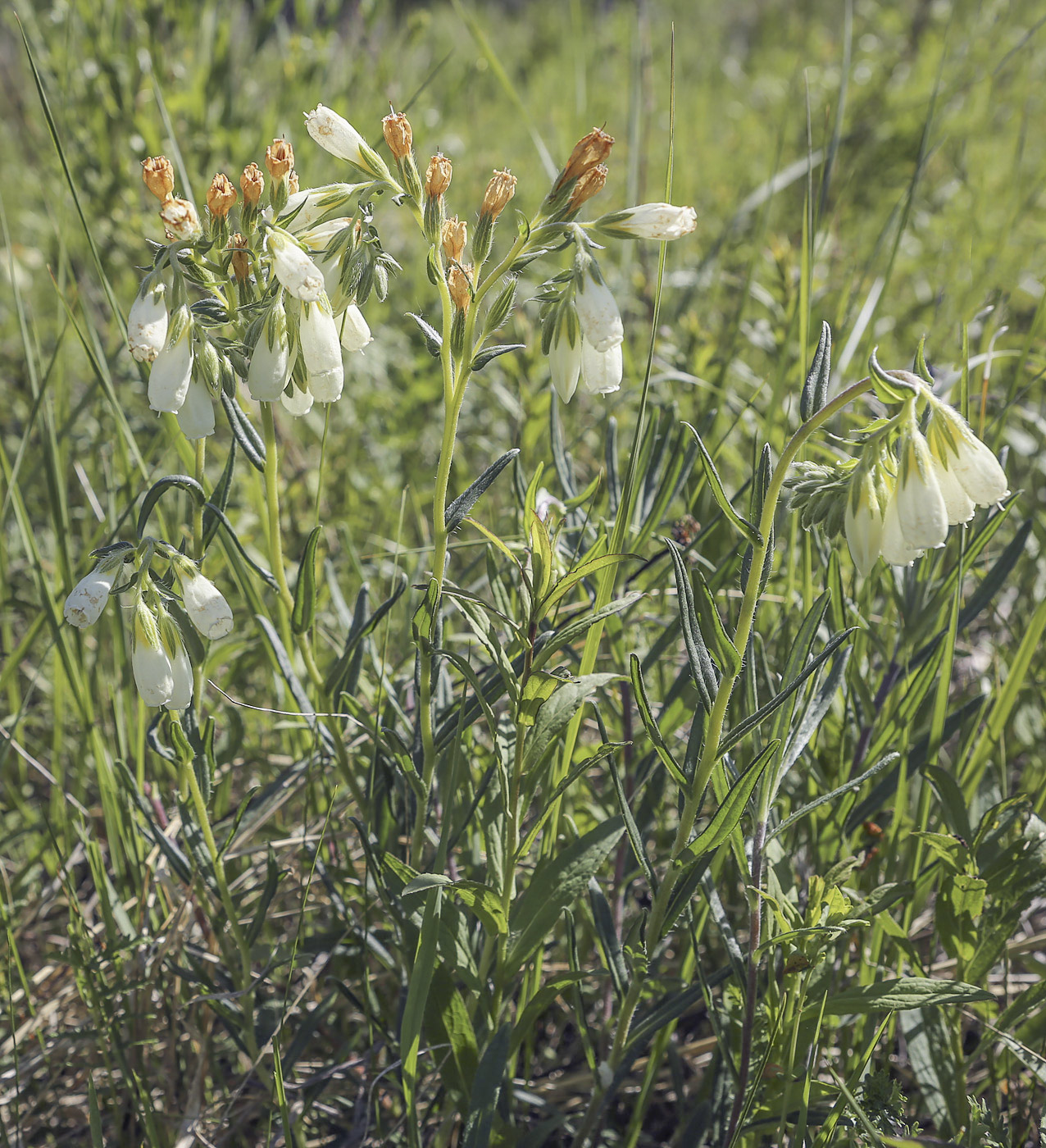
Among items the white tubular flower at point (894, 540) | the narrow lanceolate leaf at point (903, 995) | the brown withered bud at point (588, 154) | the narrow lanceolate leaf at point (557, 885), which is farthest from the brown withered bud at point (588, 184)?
the narrow lanceolate leaf at point (903, 995)

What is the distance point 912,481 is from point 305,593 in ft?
2.59

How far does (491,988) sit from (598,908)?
10.4 inches

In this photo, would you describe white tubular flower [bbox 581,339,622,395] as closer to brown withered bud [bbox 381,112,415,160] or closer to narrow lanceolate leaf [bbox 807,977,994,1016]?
brown withered bud [bbox 381,112,415,160]

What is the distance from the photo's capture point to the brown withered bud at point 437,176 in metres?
0.97

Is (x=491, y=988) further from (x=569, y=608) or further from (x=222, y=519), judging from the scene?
(x=222, y=519)

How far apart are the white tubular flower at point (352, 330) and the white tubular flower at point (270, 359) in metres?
0.09

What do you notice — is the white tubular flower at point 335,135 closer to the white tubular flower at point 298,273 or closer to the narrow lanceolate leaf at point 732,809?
the white tubular flower at point 298,273

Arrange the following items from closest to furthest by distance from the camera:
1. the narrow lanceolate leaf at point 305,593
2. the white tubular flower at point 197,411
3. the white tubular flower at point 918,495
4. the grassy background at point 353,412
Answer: the white tubular flower at point 918,495, the white tubular flower at point 197,411, the narrow lanceolate leaf at point 305,593, the grassy background at point 353,412

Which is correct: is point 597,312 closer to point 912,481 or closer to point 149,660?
point 912,481

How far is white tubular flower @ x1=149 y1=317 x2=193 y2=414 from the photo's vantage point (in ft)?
3.33

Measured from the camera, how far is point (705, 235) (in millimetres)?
4465

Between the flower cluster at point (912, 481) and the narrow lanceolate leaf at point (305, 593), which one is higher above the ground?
the flower cluster at point (912, 481)

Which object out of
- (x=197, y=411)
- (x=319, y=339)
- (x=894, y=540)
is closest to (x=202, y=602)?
(x=197, y=411)

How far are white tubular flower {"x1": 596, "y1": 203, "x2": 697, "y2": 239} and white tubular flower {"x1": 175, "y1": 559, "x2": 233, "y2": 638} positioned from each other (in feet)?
2.08
